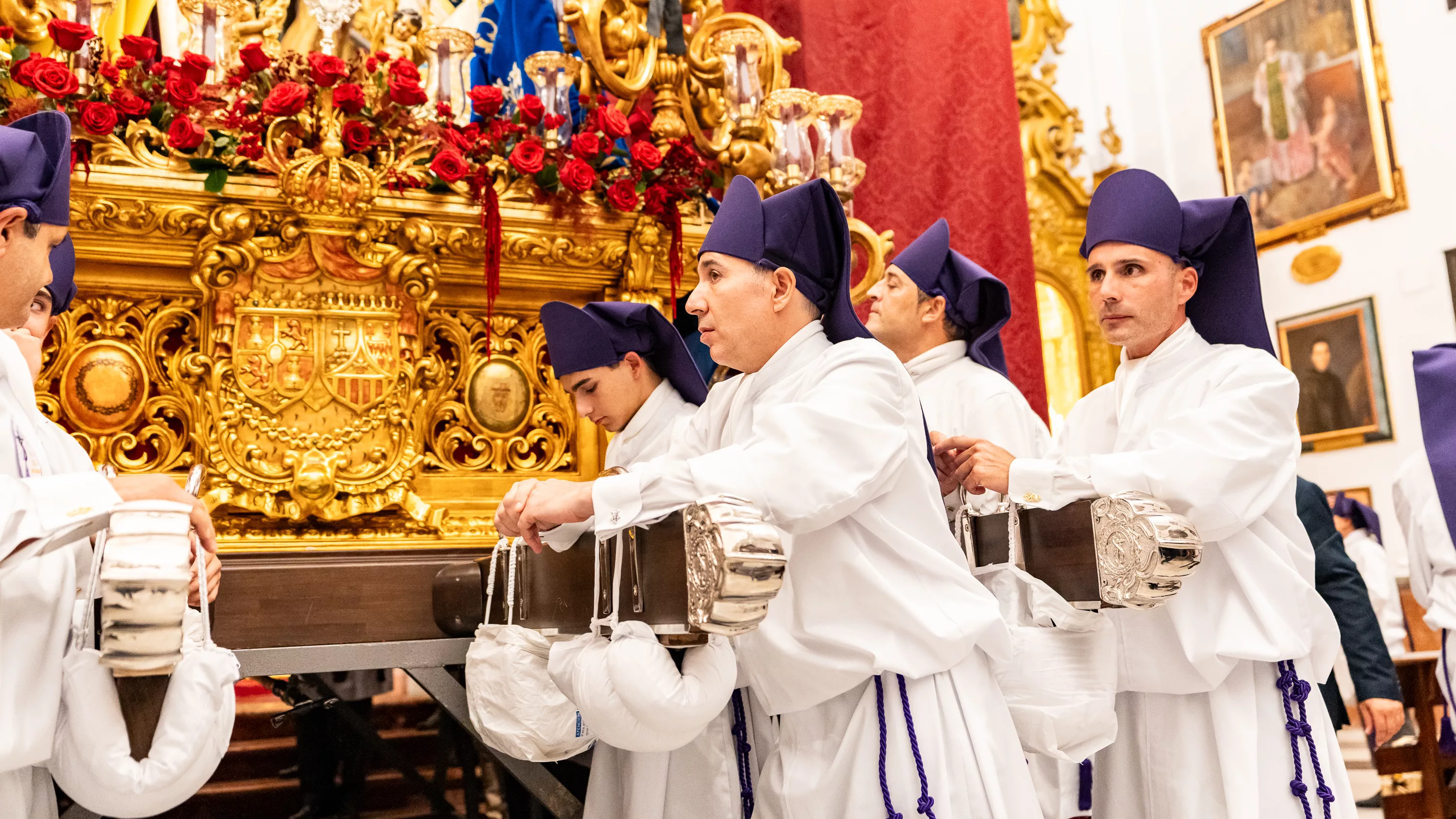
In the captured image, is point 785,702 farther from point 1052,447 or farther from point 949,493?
point 1052,447

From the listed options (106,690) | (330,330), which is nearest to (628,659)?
(106,690)

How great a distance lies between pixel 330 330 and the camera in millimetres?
3779

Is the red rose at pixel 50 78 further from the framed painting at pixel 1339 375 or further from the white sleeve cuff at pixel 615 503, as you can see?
the framed painting at pixel 1339 375

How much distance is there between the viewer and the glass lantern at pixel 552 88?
3.98 m

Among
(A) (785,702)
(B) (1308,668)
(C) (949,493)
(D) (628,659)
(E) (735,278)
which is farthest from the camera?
(C) (949,493)

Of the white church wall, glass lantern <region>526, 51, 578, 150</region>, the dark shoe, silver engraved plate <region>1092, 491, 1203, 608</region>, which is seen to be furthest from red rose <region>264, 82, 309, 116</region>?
the white church wall

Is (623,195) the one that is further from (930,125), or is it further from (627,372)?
(930,125)

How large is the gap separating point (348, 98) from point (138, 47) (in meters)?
0.60

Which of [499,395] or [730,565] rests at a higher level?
[499,395]

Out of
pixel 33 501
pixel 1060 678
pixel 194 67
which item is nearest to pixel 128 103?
pixel 194 67

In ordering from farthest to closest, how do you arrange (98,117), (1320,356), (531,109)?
1. (1320,356)
2. (531,109)
3. (98,117)

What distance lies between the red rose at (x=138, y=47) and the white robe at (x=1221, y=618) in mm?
2786

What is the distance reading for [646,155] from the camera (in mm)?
4012

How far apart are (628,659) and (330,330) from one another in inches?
86.0
